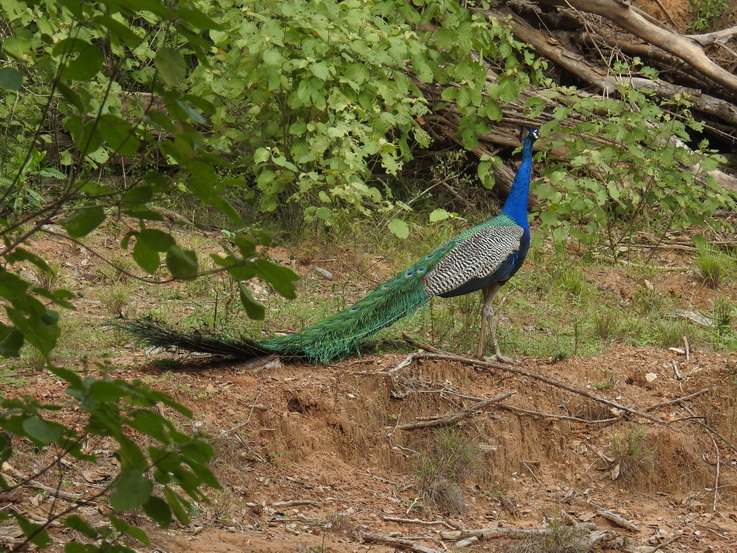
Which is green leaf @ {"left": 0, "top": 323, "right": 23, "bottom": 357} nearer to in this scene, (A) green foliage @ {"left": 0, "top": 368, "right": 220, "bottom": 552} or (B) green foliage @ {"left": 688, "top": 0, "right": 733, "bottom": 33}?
(A) green foliage @ {"left": 0, "top": 368, "right": 220, "bottom": 552}

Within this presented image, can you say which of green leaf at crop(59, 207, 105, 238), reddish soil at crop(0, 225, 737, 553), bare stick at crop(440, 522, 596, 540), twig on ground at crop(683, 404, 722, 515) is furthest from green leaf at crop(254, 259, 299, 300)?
twig on ground at crop(683, 404, 722, 515)

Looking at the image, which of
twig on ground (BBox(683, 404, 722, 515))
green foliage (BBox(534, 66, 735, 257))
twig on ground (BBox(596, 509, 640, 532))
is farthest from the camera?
green foliage (BBox(534, 66, 735, 257))

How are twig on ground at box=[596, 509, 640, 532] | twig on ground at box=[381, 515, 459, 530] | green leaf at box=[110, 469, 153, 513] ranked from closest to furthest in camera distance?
green leaf at box=[110, 469, 153, 513]
twig on ground at box=[381, 515, 459, 530]
twig on ground at box=[596, 509, 640, 532]

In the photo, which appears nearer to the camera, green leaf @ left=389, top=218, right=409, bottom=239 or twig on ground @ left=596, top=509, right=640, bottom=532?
twig on ground @ left=596, top=509, right=640, bottom=532

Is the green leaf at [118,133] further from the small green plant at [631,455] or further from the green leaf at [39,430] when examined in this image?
the small green plant at [631,455]

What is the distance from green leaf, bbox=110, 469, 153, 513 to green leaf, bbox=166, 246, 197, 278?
0.38 meters

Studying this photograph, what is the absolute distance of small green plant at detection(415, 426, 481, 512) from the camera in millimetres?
4602

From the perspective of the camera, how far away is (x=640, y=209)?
28.9ft

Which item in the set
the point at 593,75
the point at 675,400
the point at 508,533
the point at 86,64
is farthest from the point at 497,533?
the point at 593,75

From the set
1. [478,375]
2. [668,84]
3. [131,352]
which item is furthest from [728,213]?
[131,352]

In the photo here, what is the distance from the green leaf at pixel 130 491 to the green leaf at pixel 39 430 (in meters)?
0.13

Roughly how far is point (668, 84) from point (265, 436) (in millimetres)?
7156

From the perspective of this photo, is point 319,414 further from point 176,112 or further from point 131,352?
point 176,112

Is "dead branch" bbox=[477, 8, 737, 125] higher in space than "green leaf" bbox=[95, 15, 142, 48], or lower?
lower
